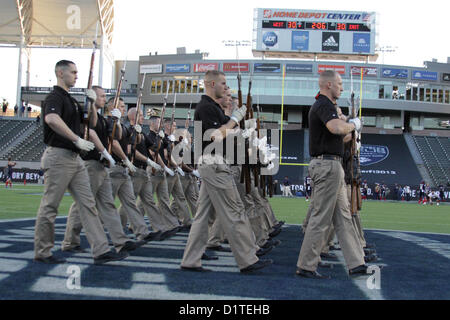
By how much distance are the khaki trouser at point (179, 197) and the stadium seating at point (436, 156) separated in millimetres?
33698

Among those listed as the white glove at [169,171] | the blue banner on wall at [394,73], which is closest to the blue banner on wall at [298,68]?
the blue banner on wall at [394,73]

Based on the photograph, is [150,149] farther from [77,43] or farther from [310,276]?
[77,43]

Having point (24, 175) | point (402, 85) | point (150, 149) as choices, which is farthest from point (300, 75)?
point (150, 149)

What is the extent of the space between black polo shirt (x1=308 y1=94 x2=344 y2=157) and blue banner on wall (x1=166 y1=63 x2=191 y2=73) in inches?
1972

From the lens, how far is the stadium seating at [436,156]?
40.0 m

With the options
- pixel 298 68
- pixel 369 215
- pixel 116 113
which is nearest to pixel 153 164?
pixel 116 113

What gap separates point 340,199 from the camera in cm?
514

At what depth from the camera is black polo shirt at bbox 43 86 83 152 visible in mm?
5242

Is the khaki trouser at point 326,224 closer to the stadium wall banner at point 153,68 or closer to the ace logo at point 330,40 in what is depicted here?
the ace logo at point 330,40

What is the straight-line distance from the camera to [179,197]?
9828 millimetres

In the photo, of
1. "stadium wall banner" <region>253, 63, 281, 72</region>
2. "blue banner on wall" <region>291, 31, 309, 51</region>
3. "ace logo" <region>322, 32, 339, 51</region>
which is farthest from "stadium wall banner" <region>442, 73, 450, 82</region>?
"stadium wall banner" <region>253, 63, 281, 72</region>

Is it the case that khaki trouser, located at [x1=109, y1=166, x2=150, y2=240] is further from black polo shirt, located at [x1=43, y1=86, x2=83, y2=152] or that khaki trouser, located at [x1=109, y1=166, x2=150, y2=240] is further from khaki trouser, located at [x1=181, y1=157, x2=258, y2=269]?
khaki trouser, located at [x1=181, y1=157, x2=258, y2=269]

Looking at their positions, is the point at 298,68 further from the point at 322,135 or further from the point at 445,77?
the point at 322,135

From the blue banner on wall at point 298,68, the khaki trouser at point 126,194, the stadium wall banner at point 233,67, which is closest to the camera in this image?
the khaki trouser at point 126,194
